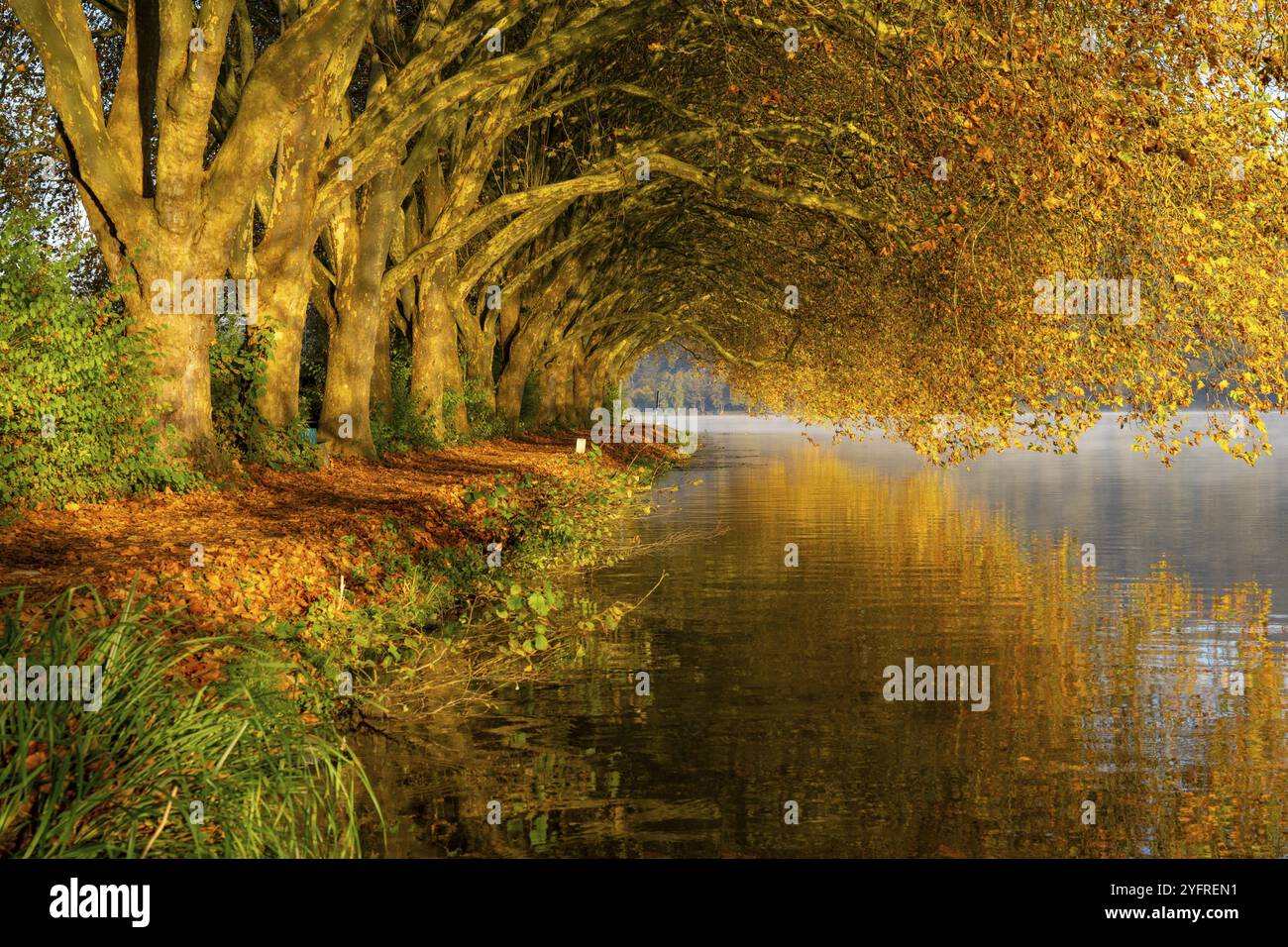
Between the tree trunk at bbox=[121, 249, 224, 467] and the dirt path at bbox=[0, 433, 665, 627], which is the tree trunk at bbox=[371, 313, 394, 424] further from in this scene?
the tree trunk at bbox=[121, 249, 224, 467]

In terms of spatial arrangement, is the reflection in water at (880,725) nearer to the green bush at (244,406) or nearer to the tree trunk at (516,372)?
the green bush at (244,406)

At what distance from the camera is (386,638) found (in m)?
11.2

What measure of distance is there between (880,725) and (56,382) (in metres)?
9.86

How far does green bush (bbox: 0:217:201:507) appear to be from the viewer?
51.0 feet

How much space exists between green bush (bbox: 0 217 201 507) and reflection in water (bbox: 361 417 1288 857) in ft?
18.8

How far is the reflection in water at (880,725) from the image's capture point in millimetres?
7605

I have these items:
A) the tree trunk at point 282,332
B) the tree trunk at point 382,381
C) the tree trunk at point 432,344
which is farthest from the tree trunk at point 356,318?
the tree trunk at point 432,344

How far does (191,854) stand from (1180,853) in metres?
4.42

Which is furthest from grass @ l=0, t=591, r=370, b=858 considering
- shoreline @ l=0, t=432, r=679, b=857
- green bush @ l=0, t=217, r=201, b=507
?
green bush @ l=0, t=217, r=201, b=507

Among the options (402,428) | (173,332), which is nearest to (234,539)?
(173,332)

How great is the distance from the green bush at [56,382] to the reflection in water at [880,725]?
575 cm

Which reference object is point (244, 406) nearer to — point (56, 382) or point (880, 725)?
point (56, 382)

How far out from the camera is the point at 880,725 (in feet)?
33.7

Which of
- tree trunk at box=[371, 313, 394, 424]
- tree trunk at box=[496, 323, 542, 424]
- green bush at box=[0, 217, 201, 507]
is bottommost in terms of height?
green bush at box=[0, 217, 201, 507]
